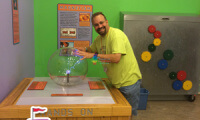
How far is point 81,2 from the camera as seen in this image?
2.79 metres

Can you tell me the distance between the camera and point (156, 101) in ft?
10.00

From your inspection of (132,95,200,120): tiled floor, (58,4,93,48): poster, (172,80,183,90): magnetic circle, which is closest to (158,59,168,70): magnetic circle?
(172,80,183,90): magnetic circle

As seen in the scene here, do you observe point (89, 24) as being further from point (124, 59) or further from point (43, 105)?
point (43, 105)

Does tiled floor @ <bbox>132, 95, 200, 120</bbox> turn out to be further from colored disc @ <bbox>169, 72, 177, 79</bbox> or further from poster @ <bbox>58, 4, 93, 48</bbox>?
poster @ <bbox>58, 4, 93, 48</bbox>

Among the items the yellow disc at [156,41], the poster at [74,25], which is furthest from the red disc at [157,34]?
the poster at [74,25]

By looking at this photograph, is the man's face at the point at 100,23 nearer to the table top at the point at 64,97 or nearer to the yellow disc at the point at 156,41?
the table top at the point at 64,97

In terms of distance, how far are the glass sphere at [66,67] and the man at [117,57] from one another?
0.09 metres

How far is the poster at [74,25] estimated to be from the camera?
2.79 metres

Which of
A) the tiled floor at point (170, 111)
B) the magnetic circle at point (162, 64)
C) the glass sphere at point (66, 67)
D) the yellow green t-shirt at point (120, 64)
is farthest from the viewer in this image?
A: the magnetic circle at point (162, 64)

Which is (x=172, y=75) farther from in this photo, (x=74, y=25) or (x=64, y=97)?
(x=64, y=97)

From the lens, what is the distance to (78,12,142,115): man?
1.53 m

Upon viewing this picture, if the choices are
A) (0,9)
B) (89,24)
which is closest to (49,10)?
(89,24)

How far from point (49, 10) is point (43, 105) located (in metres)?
1.95

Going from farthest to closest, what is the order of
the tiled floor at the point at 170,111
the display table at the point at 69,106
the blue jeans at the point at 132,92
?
the tiled floor at the point at 170,111 < the blue jeans at the point at 132,92 < the display table at the point at 69,106
